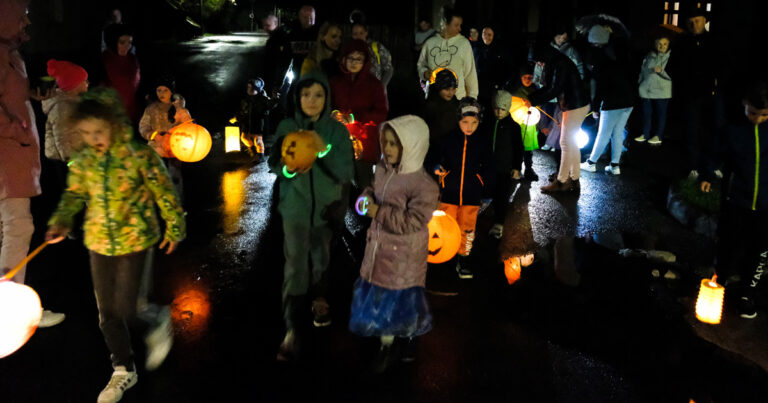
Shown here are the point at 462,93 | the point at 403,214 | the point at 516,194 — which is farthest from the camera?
the point at 516,194

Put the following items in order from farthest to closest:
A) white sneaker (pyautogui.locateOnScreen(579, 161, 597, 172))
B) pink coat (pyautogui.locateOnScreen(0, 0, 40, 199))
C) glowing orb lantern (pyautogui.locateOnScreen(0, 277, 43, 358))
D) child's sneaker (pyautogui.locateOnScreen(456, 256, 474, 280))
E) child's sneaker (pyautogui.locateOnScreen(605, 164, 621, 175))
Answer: white sneaker (pyautogui.locateOnScreen(579, 161, 597, 172)) < child's sneaker (pyautogui.locateOnScreen(605, 164, 621, 175)) < child's sneaker (pyautogui.locateOnScreen(456, 256, 474, 280)) < pink coat (pyautogui.locateOnScreen(0, 0, 40, 199)) < glowing orb lantern (pyautogui.locateOnScreen(0, 277, 43, 358))

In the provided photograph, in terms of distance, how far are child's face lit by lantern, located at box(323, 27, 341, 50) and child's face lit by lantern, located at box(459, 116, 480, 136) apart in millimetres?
1815

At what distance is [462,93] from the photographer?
26.8 feet

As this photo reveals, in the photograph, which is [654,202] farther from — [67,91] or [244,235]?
[67,91]

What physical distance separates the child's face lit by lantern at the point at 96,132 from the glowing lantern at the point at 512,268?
3.88 meters

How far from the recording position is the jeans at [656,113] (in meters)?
12.2

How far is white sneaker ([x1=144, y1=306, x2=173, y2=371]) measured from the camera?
13.8 ft

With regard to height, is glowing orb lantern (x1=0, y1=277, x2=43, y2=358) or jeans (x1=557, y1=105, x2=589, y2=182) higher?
jeans (x1=557, y1=105, x2=589, y2=182)

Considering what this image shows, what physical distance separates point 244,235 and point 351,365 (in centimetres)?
315

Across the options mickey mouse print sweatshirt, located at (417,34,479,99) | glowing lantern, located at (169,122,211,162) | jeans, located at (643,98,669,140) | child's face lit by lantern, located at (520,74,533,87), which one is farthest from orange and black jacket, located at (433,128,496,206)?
jeans, located at (643,98,669,140)

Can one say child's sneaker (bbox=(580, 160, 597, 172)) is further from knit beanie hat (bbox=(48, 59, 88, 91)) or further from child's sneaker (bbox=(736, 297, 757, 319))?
knit beanie hat (bbox=(48, 59, 88, 91))

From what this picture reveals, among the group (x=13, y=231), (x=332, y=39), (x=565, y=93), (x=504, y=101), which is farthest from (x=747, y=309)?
(x=13, y=231)

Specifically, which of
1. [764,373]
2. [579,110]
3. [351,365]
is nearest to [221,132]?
[579,110]

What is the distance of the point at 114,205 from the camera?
12.1 ft
